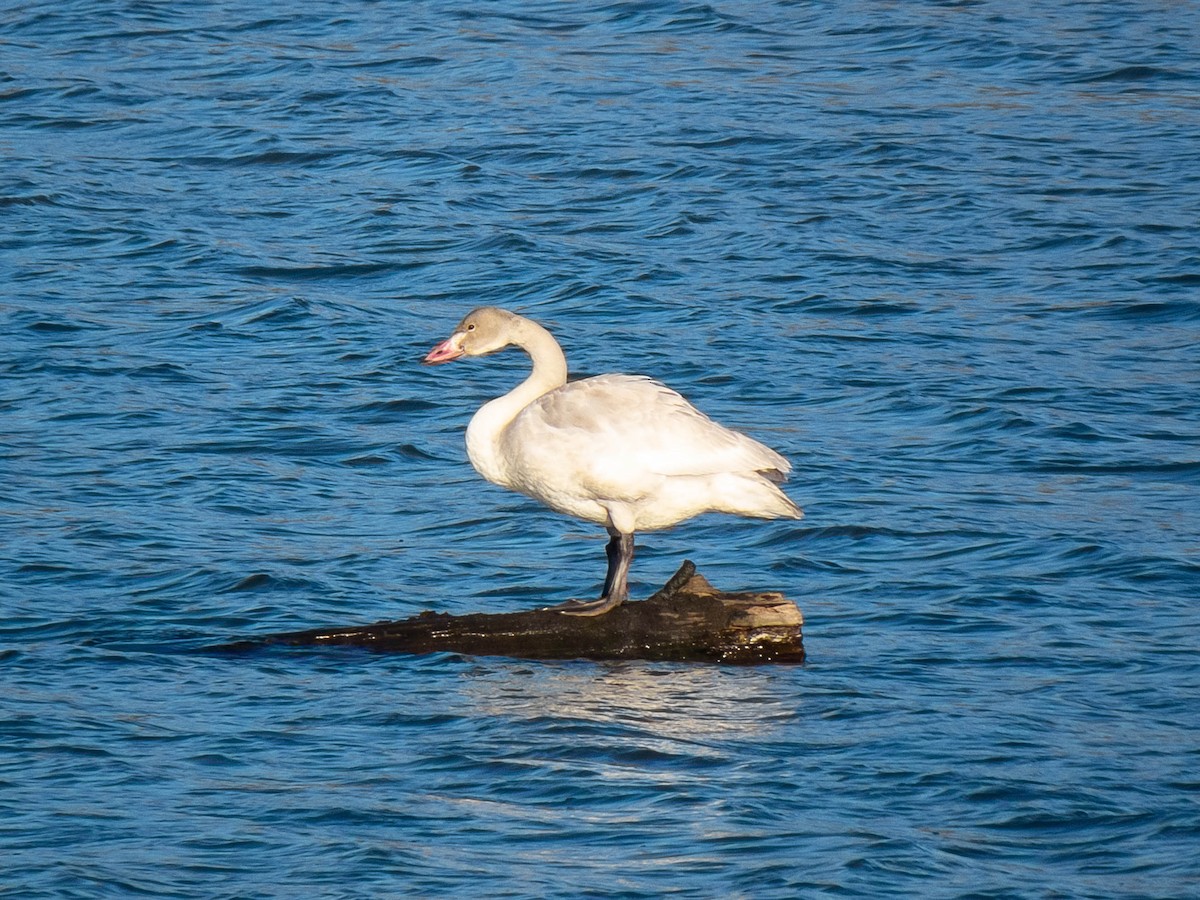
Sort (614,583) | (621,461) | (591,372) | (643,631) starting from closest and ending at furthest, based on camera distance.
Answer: (643,631)
(621,461)
(614,583)
(591,372)

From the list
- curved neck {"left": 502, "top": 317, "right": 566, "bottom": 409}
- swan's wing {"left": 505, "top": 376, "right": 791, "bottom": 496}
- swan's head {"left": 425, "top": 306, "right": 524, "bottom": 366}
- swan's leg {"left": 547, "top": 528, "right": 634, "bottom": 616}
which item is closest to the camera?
swan's leg {"left": 547, "top": 528, "right": 634, "bottom": 616}

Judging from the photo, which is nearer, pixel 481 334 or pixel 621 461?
pixel 621 461

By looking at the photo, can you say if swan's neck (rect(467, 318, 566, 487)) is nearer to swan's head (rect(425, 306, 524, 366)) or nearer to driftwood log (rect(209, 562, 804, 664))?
swan's head (rect(425, 306, 524, 366))

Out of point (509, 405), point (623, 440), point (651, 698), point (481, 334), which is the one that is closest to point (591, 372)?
point (481, 334)

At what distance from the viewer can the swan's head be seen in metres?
9.84

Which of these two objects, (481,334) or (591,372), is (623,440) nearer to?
(481,334)

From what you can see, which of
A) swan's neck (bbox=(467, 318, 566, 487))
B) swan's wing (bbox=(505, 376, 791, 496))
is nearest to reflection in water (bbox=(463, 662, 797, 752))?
swan's wing (bbox=(505, 376, 791, 496))

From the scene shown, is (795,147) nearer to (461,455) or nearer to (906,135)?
(906,135)

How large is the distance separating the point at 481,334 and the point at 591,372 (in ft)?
16.3

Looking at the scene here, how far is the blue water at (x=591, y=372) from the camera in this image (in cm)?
796

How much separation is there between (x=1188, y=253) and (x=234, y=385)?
8.15 m

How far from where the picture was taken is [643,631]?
8633 mm

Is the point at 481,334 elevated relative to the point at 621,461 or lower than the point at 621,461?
elevated

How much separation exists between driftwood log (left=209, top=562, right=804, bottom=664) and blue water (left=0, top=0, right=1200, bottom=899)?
0.85 feet
